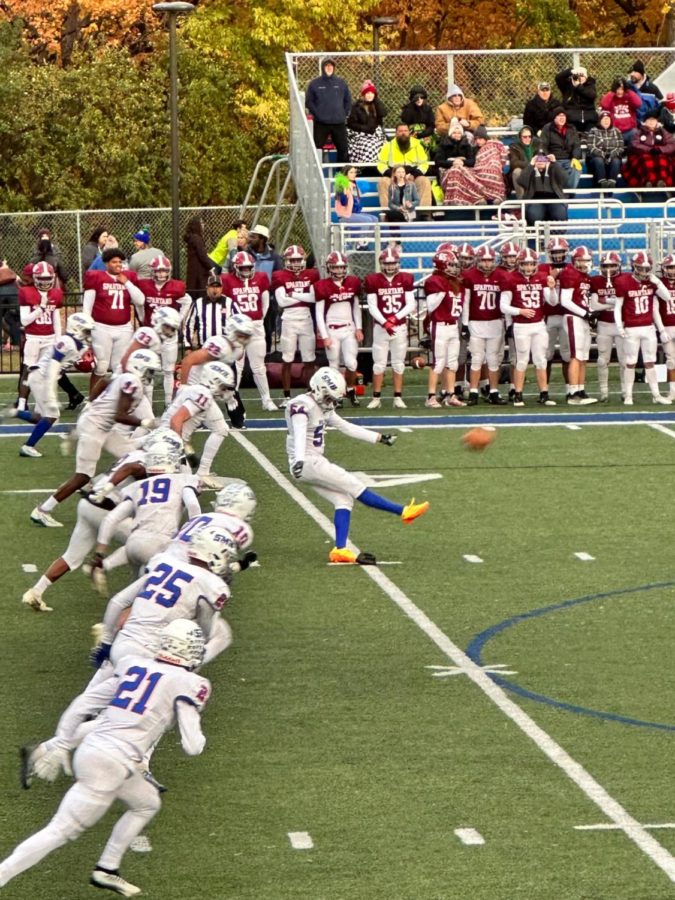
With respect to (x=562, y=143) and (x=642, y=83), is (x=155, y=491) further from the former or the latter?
(x=642, y=83)

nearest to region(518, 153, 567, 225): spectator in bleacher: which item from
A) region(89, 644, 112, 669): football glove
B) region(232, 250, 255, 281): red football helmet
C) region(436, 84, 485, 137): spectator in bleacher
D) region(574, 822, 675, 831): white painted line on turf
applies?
region(436, 84, 485, 137): spectator in bleacher

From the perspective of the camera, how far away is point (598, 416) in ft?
69.2

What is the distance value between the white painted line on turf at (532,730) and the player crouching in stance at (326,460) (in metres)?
0.37

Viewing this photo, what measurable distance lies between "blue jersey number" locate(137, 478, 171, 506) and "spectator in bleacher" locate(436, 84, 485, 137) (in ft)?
53.5

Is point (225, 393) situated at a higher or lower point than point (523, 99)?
lower

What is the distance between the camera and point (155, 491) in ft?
38.1

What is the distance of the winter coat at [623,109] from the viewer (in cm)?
2730

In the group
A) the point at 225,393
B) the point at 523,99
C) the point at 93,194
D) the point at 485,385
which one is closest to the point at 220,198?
the point at 93,194

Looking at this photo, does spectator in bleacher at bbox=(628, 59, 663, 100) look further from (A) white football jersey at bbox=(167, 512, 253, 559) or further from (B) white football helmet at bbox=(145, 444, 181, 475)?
(A) white football jersey at bbox=(167, 512, 253, 559)

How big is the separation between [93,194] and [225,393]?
883 inches

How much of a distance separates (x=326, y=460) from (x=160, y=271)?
25.4 feet

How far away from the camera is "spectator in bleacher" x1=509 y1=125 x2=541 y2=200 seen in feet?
84.2

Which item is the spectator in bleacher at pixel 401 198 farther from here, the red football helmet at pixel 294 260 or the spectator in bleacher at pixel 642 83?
the spectator in bleacher at pixel 642 83

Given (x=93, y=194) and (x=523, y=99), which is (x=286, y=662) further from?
(x=93, y=194)
